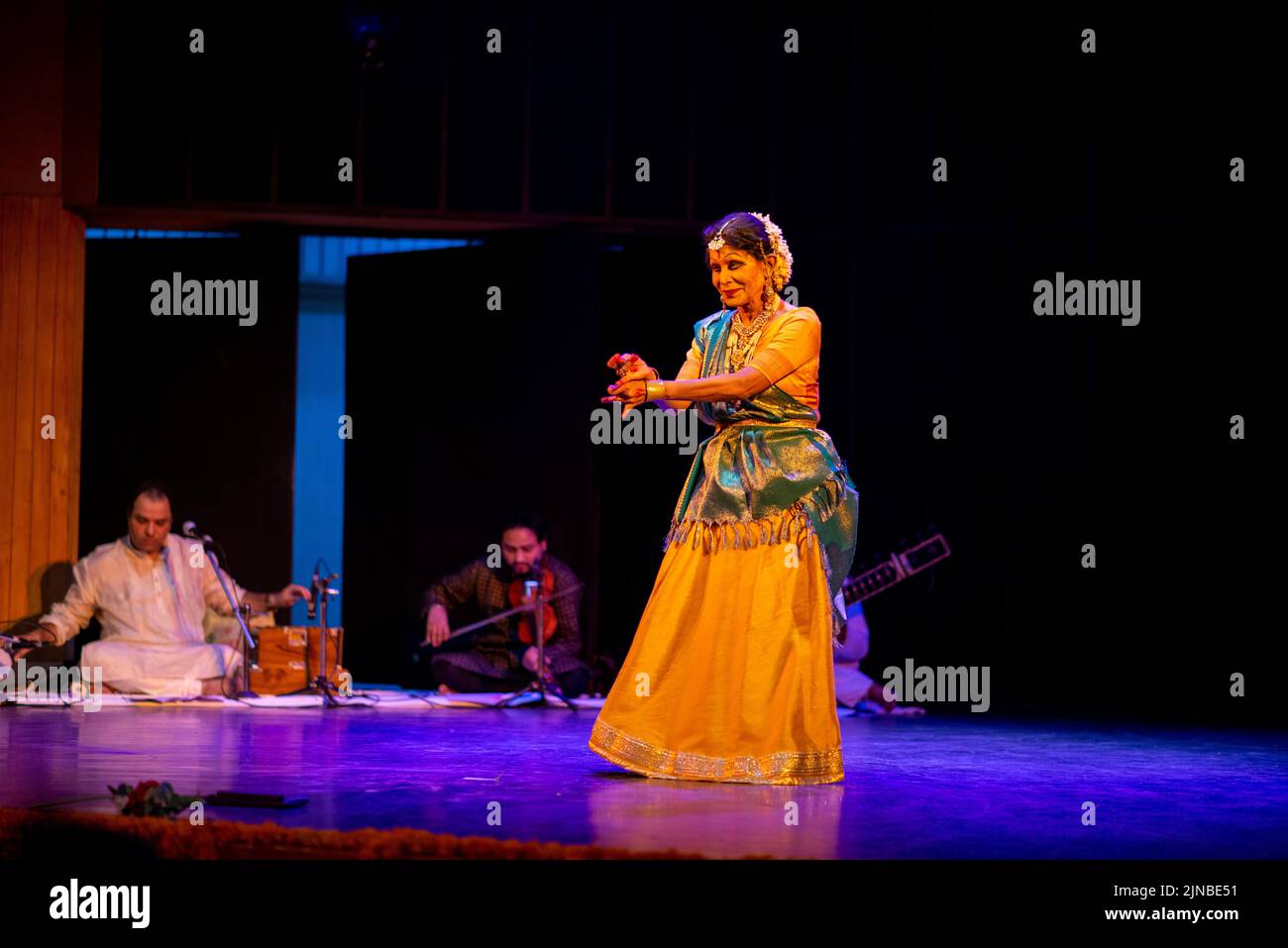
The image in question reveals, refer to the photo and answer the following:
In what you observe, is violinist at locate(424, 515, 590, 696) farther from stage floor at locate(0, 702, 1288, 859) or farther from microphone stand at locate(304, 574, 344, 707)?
stage floor at locate(0, 702, 1288, 859)

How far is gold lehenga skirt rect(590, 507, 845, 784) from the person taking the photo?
3.99 metres

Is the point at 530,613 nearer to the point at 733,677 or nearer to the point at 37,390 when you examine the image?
Answer: the point at 37,390

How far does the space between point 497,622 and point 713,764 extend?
4.25 meters

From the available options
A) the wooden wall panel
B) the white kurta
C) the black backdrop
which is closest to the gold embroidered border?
the white kurta

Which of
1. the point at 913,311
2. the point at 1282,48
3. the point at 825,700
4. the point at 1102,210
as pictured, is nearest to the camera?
the point at 825,700

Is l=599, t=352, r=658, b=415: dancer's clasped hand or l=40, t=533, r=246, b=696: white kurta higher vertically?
l=599, t=352, r=658, b=415: dancer's clasped hand

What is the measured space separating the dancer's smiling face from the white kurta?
14.7 ft

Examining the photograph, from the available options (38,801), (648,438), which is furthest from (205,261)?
(38,801)

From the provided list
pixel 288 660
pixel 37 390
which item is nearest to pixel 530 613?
pixel 288 660

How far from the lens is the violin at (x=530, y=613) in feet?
26.4

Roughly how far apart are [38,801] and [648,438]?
17.6 ft

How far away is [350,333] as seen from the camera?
29.5 ft

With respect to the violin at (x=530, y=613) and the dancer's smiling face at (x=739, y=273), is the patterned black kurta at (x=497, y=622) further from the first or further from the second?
the dancer's smiling face at (x=739, y=273)
